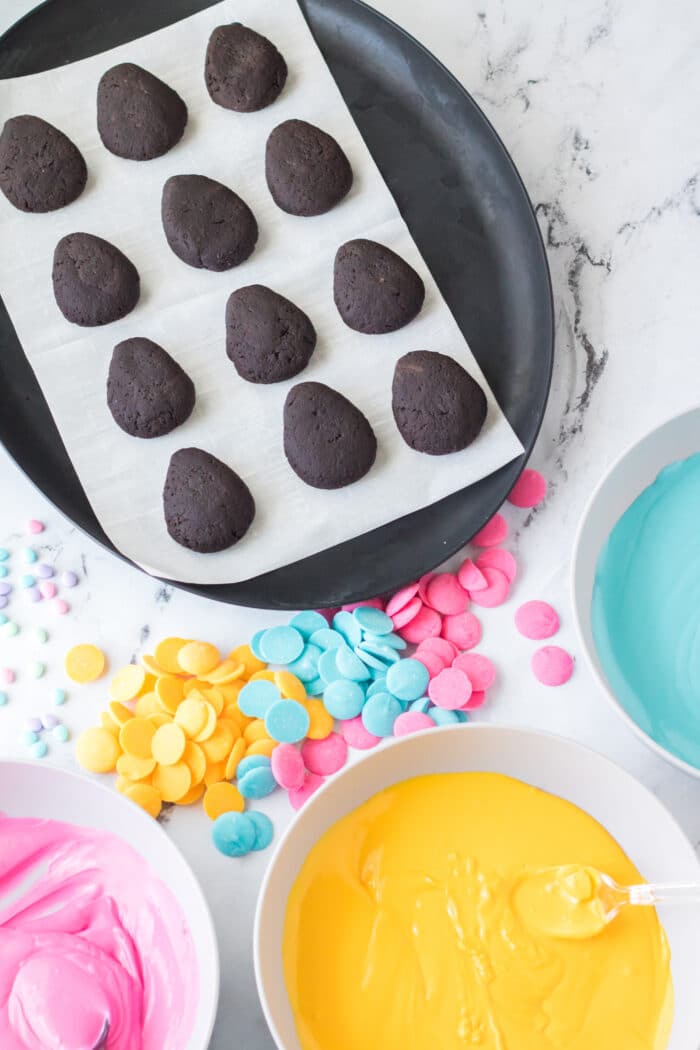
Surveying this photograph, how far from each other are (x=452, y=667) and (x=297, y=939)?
12.7 inches

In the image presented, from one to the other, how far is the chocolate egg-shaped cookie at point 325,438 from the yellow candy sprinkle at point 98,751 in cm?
34

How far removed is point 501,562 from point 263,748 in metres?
0.33

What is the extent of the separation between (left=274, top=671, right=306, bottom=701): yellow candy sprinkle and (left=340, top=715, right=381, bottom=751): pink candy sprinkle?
6 cm

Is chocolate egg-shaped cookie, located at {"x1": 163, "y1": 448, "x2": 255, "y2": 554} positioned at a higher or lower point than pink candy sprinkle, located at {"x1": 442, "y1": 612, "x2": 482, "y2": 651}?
higher

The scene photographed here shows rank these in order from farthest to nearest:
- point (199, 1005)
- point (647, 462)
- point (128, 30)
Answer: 1. point (128, 30)
2. point (647, 462)
3. point (199, 1005)

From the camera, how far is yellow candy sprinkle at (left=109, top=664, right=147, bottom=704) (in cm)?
111

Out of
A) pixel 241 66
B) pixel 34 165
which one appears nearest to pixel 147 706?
pixel 34 165

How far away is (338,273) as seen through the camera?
3.83ft

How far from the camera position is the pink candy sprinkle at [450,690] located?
1108 millimetres

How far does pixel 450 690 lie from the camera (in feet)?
3.64

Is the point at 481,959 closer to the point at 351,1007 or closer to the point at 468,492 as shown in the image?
the point at 351,1007

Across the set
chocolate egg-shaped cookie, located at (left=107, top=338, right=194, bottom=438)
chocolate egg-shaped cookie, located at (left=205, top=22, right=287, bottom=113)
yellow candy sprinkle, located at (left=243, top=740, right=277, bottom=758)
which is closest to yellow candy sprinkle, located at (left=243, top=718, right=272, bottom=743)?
yellow candy sprinkle, located at (left=243, top=740, right=277, bottom=758)

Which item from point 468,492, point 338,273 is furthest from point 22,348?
point 468,492

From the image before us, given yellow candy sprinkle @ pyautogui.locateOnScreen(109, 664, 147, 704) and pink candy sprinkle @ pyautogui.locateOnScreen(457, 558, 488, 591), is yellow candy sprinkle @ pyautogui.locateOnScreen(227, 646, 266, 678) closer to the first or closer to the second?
yellow candy sprinkle @ pyautogui.locateOnScreen(109, 664, 147, 704)
